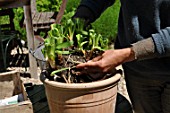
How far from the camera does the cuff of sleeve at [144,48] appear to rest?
1.55 meters

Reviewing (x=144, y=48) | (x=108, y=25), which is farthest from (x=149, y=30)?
(x=108, y=25)

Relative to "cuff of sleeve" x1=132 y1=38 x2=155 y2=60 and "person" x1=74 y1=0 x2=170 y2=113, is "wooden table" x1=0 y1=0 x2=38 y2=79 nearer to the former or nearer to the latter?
"person" x1=74 y1=0 x2=170 y2=113

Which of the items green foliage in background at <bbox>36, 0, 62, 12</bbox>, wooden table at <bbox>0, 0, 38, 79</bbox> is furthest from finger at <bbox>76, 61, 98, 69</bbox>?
green foliage in background at <bbox>36, 0, 62, 12</bbox>

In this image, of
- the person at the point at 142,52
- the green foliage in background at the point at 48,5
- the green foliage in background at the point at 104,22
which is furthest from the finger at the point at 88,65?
the green foliage in background at the point at 48,5

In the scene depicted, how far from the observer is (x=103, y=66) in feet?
5.07

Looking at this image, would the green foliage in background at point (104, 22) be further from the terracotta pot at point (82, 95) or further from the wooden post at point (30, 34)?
the terracotta pot at point (82, 95)

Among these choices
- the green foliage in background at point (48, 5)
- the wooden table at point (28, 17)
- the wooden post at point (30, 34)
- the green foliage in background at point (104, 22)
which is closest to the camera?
the wooden table at point (28, 17)

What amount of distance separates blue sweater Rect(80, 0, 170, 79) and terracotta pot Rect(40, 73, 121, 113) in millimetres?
202

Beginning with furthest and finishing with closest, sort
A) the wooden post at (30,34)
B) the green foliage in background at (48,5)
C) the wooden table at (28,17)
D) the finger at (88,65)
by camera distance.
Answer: the green foliage in background at (48,5) → the wooden post at (30,34) → the wooden table at (28,17) → the finger at (88,65)

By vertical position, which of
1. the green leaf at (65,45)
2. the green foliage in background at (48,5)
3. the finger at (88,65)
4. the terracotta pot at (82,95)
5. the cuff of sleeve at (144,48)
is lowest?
the terracotta pot at (82,95)

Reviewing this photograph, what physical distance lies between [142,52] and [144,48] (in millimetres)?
19

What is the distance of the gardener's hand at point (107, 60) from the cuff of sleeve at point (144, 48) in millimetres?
21

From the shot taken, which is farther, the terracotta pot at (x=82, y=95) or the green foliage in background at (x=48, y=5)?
the green foliage in background at (x=48, y=5)

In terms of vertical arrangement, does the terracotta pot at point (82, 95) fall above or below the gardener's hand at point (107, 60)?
below
